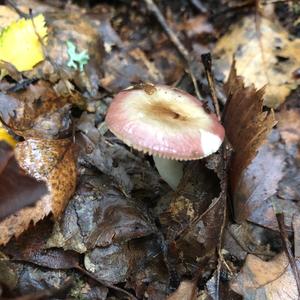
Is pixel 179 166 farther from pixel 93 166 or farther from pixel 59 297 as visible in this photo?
pixel 59 297

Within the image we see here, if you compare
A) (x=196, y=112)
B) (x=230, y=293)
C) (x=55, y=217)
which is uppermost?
(x=196, y=112)

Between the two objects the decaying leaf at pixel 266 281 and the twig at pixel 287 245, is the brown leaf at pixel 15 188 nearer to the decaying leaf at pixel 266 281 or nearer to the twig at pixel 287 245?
the decaying leaf at pixel 266 281

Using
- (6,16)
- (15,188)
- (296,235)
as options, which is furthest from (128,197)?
(6,16)

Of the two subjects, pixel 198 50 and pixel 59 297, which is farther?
pixel 198 50

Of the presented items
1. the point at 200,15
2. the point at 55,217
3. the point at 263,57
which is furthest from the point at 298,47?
the point at 55,217

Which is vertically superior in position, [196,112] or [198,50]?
[196,112]

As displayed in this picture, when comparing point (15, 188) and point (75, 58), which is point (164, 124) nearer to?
point (15, 188)

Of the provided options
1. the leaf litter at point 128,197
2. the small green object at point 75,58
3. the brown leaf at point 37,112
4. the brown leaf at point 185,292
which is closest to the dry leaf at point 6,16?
the leaf litter at point 128,197

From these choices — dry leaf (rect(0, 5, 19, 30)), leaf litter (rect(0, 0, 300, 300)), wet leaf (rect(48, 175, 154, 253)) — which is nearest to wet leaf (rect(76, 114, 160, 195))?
leaf litter (rect(0, 0, 300, 300))
